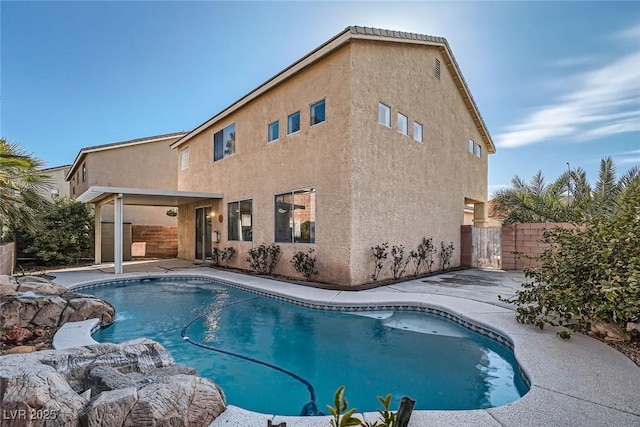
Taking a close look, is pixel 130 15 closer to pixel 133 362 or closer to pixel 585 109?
pixel 133 362

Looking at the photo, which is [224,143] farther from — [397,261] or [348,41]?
[397,261]

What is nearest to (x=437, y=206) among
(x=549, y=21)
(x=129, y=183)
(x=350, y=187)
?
(x=350, y=187)

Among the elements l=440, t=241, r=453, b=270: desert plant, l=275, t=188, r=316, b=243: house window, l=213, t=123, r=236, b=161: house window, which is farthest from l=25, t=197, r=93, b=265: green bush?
l=440, t=241, r=453, b=270: desert plant

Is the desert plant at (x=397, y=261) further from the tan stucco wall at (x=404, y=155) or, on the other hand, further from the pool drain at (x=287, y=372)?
the pool drain at (x=287, y=372)

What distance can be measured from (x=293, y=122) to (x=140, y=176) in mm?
13143

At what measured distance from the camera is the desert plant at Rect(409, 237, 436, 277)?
11328mm

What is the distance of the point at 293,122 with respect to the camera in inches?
Result: 424

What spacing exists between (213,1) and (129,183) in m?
13.1

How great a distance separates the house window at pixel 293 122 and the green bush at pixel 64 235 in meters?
10.6

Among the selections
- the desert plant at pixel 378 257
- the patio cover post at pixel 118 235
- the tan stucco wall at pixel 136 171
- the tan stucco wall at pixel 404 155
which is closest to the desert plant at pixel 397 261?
the tan stucco wall at pixel 404 155

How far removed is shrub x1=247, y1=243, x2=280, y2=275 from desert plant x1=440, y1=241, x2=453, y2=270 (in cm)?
653

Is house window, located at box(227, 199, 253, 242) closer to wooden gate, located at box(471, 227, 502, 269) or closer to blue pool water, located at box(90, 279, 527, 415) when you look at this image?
blue pool water, located at box(90, 279, 527, 415)

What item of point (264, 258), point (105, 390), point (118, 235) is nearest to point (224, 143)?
point (118, 235)

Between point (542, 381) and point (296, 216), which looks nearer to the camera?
point (542, 381)
